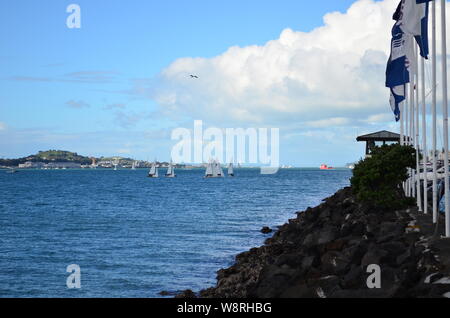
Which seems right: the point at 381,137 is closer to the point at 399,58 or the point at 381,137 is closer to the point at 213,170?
the point at 399,58

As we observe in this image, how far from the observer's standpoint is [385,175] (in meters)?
26.8

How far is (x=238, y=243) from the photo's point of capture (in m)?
36.2

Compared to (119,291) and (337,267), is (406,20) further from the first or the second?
(119,291)

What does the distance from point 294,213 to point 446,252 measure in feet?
136

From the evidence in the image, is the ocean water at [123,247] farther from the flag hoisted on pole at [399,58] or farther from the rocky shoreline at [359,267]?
the flag hoisted on pole at [399,58]

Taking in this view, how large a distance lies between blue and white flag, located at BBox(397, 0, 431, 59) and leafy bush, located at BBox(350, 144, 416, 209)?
8.03m

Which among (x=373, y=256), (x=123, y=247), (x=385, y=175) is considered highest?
(x=385, y=175)

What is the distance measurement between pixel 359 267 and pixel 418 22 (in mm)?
10047

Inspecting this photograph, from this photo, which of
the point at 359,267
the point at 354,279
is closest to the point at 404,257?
the point at 359,267

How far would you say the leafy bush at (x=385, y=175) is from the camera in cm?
2686

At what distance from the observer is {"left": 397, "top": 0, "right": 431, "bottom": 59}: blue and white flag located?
768 inches

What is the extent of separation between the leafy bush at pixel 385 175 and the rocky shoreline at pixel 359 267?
211 cm
